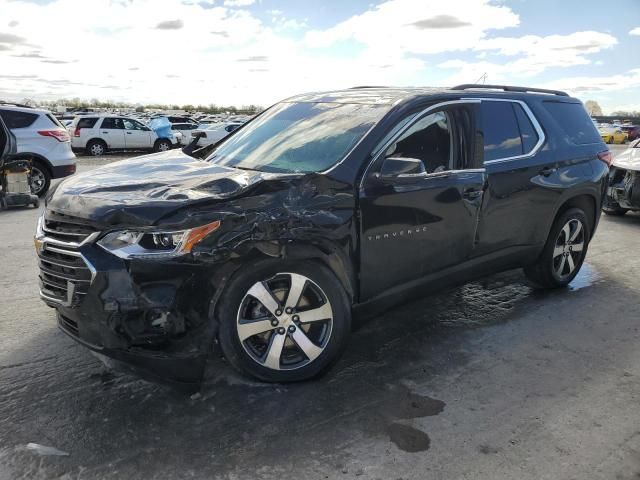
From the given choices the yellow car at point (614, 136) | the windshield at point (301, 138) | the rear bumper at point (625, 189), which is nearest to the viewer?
the windshield at point (301, 138)

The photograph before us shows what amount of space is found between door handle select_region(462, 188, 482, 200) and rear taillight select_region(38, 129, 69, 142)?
994 cm

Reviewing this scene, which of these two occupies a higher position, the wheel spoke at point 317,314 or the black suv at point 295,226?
the black suv at point 295,226

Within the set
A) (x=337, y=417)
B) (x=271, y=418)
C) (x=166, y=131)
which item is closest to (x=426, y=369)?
(x=337, y=417)

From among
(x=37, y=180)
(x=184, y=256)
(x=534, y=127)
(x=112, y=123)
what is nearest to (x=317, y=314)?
(x=184, y=256)

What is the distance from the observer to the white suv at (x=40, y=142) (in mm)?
10953

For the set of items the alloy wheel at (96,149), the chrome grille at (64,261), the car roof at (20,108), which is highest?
the car roof at (20,108)

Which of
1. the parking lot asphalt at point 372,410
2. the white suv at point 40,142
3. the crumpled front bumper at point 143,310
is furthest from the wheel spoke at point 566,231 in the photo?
the white suv at point 40,142

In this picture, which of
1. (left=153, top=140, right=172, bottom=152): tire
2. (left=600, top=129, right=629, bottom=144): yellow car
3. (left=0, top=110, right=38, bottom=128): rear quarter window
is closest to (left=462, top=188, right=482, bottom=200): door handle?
(left=0, top=110, right=38, bottom=128): rear quarter window

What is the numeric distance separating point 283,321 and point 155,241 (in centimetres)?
89

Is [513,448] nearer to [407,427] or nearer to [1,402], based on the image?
[407,427]

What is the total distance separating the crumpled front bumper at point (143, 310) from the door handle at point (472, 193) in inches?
82.5

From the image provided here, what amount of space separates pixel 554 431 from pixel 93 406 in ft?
8.50

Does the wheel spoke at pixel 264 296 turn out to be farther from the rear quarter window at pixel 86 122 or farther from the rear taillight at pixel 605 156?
the rear quarter window at pixel 86 122

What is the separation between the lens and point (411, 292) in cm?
390
